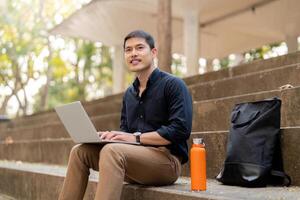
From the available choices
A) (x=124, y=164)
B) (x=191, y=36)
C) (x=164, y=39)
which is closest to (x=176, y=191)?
(x=124, y=164)

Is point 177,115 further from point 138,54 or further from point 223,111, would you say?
point 223,111

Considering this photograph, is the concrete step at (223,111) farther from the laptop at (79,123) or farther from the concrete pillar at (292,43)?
the concrete pillar at (292,43)

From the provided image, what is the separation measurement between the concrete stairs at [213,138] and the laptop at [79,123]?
490mm

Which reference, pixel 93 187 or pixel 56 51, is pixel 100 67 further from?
pixel 93 187

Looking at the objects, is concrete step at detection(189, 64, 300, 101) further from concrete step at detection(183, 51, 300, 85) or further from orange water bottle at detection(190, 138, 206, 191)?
orange water bottle at detection(190, 138, 206, 191)

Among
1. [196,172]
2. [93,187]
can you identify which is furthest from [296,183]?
[93,187]

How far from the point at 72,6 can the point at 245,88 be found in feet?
51.4

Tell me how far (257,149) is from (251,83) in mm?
2023

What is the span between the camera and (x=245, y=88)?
15.6 ft

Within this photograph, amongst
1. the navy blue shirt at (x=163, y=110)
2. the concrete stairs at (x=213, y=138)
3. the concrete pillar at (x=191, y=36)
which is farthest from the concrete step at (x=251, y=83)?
the concrete pillar at (x=191, y=36)

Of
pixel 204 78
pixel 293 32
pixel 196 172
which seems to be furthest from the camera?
pixel 293 32

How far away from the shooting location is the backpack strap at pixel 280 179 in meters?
2.87

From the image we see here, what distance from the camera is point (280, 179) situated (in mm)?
2893

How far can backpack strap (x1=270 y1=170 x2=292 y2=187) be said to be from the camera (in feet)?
9.41
